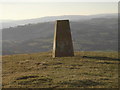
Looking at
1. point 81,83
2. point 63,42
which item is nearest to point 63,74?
point 81,83

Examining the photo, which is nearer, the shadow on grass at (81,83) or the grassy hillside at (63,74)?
the shadow on grass at (81,83)

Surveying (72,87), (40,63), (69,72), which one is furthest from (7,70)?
(72,87)

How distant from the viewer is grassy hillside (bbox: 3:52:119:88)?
14898 mm

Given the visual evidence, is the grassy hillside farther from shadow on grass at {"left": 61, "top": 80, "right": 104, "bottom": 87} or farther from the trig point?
the trig point

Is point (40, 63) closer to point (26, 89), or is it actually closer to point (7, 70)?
point (7, 70)

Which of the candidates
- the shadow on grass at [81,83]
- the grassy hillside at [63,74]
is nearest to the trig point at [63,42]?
the grassy hillside at [63,74]

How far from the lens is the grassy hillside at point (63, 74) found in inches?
587

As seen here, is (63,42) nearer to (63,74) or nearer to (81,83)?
(63,74)

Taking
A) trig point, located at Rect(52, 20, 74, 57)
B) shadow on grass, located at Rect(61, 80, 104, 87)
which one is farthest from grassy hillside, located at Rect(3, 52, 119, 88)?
trig point, located at Rect(52, 20, 74, 57)

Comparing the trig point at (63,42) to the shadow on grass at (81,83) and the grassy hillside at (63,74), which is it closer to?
the grassy hillside at (63,74)

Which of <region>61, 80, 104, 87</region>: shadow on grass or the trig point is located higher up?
the trig point

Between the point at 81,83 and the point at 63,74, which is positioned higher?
the point at 63,74

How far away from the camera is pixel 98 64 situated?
68.3 ft

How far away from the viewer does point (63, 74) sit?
1747 cm
